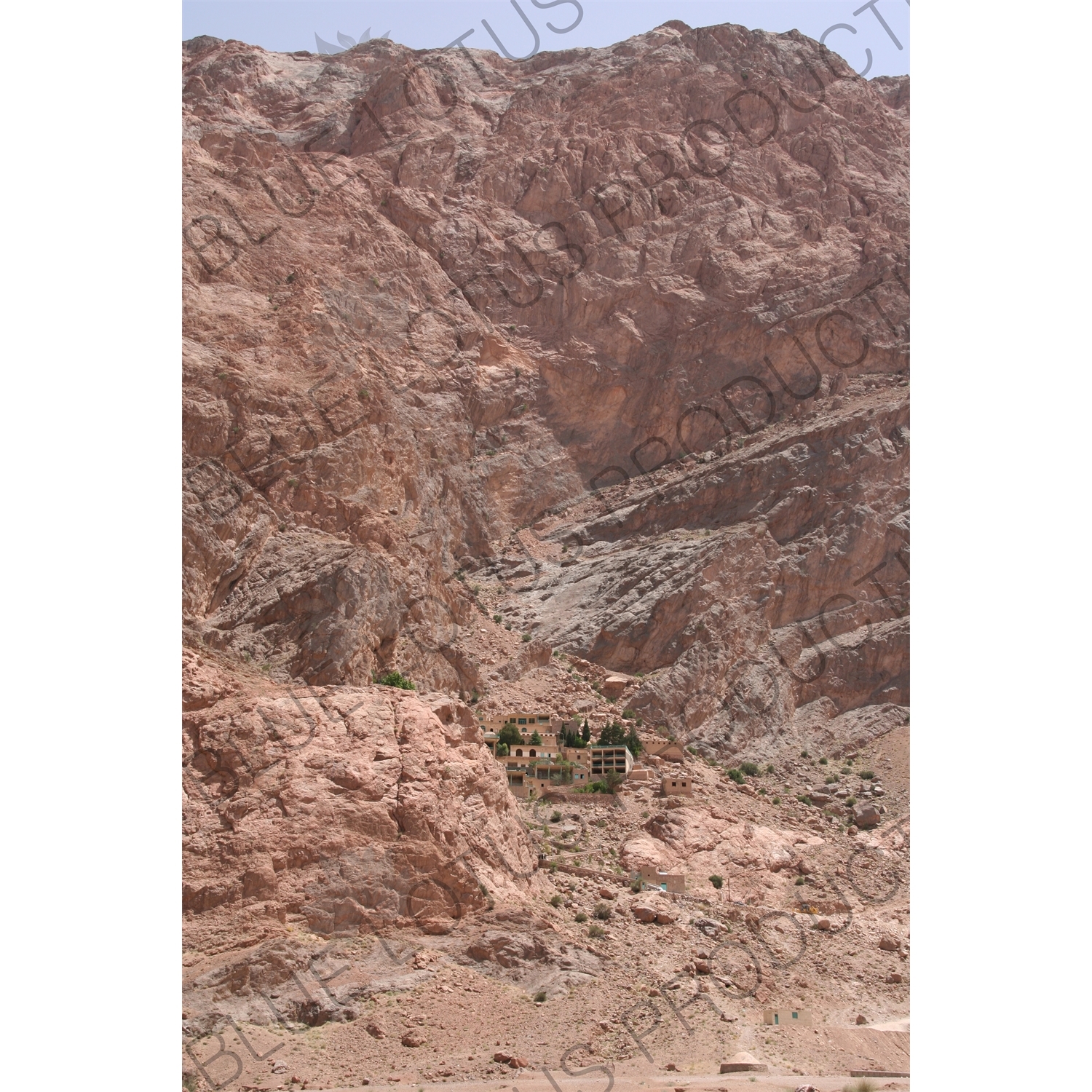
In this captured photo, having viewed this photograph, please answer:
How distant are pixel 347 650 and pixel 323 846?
9710mm

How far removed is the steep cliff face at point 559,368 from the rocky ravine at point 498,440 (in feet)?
0.48

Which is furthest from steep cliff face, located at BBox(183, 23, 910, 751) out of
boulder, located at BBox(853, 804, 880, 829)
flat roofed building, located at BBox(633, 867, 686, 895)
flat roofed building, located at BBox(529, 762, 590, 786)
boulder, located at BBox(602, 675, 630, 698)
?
flat roofed building, located at BBox(633, 867, 686, 895)

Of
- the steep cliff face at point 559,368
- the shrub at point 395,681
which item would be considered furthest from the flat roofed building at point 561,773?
the steep cliff face at point 559,368

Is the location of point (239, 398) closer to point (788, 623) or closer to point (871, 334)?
point (788, 623)

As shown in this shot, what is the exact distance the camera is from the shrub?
33500 mm

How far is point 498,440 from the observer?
53.5 meters

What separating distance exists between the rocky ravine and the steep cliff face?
15 centimetres

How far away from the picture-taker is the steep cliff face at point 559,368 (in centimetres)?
3941

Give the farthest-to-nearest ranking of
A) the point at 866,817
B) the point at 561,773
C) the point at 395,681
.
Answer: the point at 866,817, the point at 561,773, the point at 395,681

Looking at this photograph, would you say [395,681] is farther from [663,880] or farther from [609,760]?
[663,880]

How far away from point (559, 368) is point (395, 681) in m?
25.4

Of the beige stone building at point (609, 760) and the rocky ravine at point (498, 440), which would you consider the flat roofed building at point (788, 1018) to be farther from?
the beige stone building at point (609, 760)

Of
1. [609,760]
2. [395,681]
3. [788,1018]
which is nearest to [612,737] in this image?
[609,760]

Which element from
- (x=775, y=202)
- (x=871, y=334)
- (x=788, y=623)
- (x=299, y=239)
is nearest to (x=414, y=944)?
(x=788, y=623)
